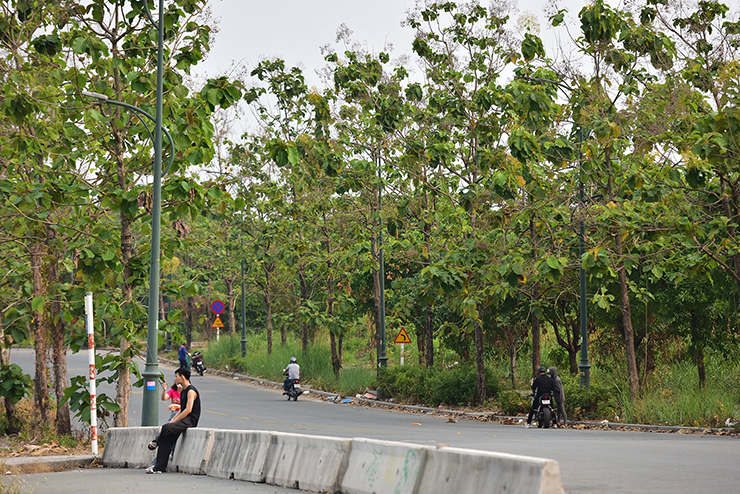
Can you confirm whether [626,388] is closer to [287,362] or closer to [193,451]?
[193,451]

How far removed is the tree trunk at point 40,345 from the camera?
17.9 metres

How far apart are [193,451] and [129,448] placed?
77.8 inches

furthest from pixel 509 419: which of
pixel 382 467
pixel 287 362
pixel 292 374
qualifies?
pixel 287 362

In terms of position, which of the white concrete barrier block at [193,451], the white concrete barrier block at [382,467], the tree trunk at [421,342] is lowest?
the white concrete barrier block at [193,451]

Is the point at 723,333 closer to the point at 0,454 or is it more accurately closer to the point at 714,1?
the point at 714,1

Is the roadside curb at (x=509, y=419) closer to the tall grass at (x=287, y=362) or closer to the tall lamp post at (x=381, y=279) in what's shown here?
the tall grass at (x=287, y=362)

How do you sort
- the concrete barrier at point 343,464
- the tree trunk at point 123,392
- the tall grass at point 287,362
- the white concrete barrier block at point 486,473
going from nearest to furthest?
the white concrete barrier block at point 486,473 → the concrete barrier at point 343,464 → the tree trunk at point 123,392 → the tall grass at point 287,362

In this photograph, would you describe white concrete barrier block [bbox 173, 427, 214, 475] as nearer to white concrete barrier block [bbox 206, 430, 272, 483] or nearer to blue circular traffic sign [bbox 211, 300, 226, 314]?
white concrete barrier block [bbox 206, 430, 272, 483]

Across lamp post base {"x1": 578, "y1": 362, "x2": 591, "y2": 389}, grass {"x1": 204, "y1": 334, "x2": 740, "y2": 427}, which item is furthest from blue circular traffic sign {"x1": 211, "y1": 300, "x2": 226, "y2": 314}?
lamp post base {"x1": 578, "y1": 362, "x2": 591, "y2": 389}

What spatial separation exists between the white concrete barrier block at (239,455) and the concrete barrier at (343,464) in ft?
0.04

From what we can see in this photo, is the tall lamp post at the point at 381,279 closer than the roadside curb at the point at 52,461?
No

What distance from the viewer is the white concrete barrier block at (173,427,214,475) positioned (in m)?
11.2

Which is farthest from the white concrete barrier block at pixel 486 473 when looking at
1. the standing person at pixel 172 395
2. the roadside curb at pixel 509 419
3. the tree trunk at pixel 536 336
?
the tree trunk at pixel 536 336

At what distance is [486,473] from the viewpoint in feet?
21.2
